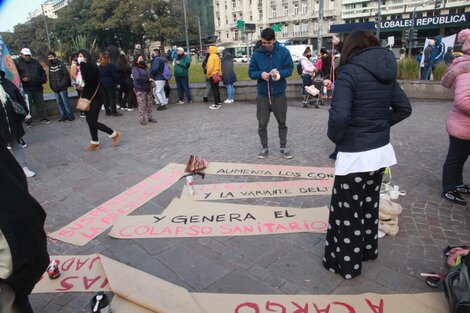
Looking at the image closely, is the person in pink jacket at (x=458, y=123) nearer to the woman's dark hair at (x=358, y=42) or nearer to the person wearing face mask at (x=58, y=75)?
the woman's dark hair at (x=358, y=42)

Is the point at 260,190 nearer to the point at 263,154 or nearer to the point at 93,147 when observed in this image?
the point at 263,154

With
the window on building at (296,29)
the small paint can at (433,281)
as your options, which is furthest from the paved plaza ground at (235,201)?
the window on building at (296,29)

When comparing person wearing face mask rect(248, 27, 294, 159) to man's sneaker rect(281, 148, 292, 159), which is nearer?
person wearing face mask rect(248, 27, 294, 159)

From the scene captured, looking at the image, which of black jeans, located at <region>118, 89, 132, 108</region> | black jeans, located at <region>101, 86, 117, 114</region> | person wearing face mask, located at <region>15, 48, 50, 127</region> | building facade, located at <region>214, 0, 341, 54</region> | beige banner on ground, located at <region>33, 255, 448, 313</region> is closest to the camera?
beige banner on ground, located at <region>33, 255, 448, 313</region>

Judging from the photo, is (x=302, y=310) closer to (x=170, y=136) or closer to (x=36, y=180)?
(x=36, y=180)

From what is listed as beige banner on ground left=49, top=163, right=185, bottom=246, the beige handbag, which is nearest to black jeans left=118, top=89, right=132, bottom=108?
the beige handbag

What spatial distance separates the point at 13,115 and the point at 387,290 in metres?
5.47

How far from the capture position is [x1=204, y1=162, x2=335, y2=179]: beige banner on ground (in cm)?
515

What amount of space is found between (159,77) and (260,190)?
7158 millimetres

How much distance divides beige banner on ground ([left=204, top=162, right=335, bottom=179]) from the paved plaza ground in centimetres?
24

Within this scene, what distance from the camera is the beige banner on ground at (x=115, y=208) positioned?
12.5 feet

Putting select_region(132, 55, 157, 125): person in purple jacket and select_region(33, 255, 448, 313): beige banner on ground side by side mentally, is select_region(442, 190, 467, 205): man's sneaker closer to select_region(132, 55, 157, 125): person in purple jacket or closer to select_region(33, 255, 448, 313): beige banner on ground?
select_region(33, 255, 448, 313): beige banner on ground

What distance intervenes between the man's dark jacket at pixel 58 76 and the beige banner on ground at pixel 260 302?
8.15 metres

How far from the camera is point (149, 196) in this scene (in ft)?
15.4
